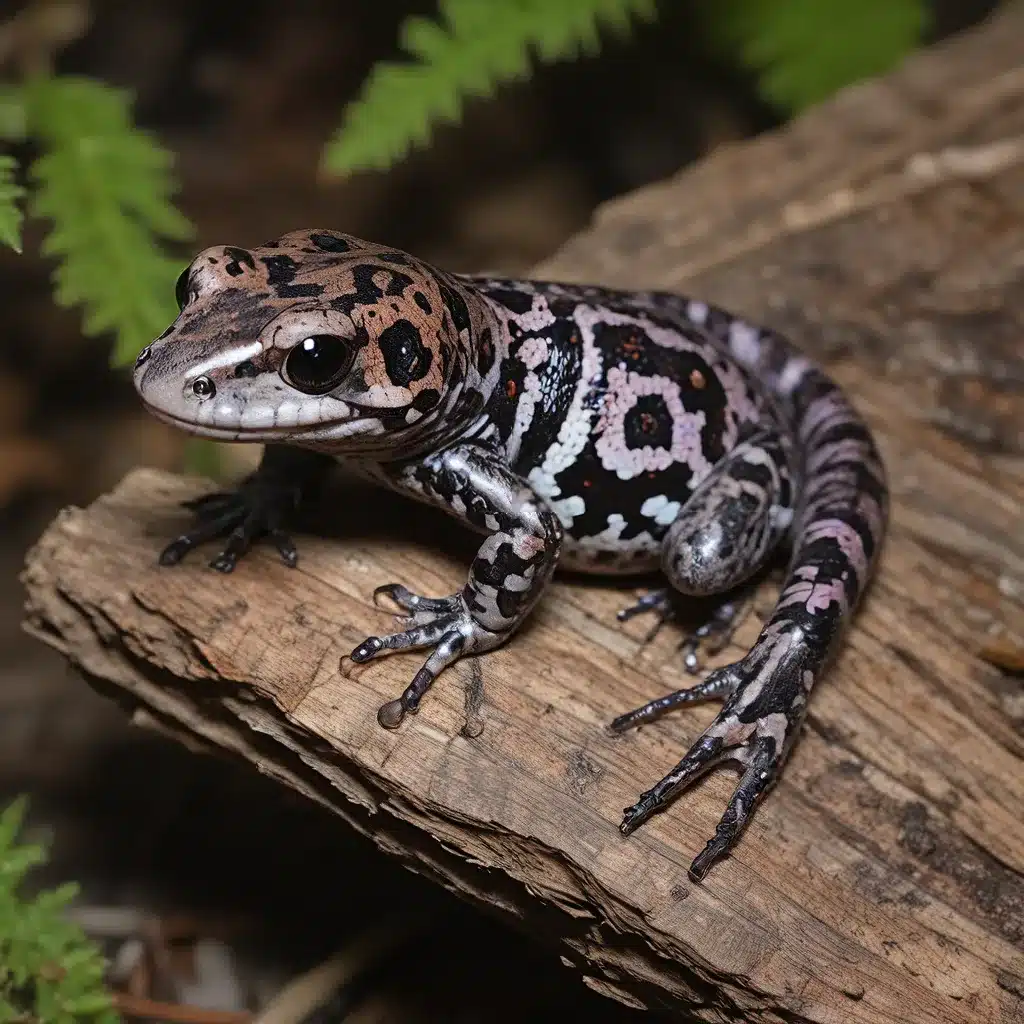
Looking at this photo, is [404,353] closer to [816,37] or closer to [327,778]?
[327,778]

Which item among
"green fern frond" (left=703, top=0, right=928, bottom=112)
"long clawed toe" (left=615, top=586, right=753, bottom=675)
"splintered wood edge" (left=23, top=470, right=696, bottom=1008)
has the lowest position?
"splintered wood edge" (left=23, top=470, right=696, bottom=1008)

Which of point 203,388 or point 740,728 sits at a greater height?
point 203,388

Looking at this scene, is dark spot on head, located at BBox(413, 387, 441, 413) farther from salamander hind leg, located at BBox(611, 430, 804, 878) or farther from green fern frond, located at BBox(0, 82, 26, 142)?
green fern frond, located at BBox(0, 82, 26, 142)

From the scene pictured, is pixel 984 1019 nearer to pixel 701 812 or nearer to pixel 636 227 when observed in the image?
pixel 701 812

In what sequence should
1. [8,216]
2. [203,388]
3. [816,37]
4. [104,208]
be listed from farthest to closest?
1. [816,37]
2. [104,208]
3. [8,216]
4. [203,388]

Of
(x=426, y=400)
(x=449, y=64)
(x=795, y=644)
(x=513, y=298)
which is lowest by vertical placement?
(x=795, y=644)

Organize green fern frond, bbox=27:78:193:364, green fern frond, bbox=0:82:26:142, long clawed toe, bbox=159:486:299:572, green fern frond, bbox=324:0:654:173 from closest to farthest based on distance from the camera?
long clawed toe, bbox=159:486:299:572
green fern frond, bbox=0:82:26:142
green fern frond, bbox=27:78:193:364
green fern frond, bbox=324:0:654:173

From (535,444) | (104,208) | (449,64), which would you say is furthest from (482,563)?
(449,64)

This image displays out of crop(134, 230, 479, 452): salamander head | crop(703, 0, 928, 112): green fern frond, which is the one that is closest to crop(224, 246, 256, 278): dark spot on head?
crop(134, 230, 479, 452): salamander head

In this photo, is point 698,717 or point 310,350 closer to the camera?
point 310,350
